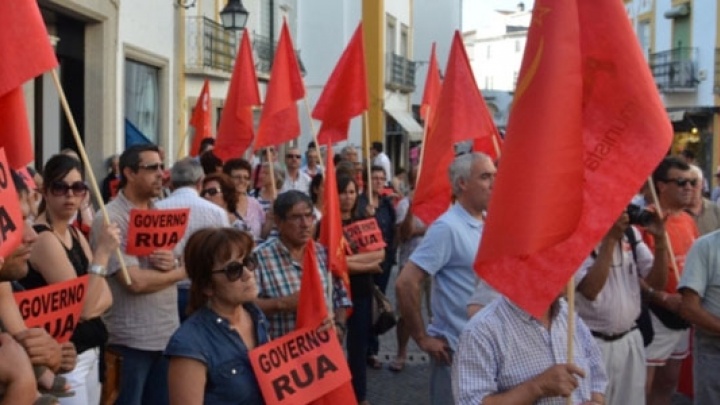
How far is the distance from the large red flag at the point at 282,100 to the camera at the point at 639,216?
4916 mm

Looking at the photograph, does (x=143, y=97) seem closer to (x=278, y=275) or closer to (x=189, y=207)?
(x=189, y=207)

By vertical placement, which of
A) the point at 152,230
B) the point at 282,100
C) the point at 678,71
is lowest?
the point at 152,230

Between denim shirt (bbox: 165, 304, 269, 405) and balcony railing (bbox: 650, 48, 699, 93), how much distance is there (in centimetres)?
3653

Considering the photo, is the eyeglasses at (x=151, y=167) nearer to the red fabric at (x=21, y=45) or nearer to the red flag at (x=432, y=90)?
the red fabric at (x=21, y=45)

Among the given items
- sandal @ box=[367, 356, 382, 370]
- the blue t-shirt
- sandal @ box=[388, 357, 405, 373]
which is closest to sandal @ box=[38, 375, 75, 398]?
the blue t-shirt

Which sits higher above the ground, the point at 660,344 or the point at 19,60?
the point at 19,60

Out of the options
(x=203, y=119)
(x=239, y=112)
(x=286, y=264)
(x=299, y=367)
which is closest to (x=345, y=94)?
(x=239, y=112)

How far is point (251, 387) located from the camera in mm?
→ 3992

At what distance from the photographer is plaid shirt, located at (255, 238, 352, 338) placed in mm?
5656

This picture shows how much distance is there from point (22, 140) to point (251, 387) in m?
1.87

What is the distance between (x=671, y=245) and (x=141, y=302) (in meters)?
3.16

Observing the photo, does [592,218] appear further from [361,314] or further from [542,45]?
[361,314]

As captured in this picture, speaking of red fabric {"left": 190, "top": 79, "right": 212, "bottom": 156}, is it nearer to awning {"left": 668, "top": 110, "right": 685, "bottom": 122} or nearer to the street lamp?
the street lamp

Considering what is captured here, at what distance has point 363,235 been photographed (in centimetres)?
795
